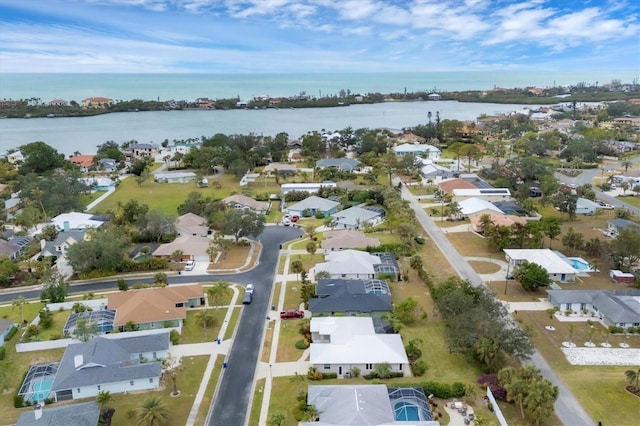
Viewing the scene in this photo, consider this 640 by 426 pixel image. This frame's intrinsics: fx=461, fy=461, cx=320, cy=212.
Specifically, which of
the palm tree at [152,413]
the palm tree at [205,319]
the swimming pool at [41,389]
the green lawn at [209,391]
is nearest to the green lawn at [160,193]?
the palm tree at [205,319]

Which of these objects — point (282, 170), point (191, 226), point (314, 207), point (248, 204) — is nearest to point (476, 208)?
point (314, 207)

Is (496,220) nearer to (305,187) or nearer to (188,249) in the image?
(305,187)

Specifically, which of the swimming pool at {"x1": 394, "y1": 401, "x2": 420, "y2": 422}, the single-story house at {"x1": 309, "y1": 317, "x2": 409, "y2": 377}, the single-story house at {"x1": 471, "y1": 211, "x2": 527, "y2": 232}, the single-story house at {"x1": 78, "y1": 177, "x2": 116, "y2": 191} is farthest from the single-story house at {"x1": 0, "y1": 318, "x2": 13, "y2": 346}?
the single-story house at {"x1": 471, "y1": 211, "x2": 527, "y2": 232}

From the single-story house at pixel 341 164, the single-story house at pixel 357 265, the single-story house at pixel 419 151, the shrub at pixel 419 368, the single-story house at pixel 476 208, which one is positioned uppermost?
the single-story house at pixel 419 151

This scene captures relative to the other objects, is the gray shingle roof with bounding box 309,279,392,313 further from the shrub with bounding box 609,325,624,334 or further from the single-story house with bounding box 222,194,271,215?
the single-story house with bounding box 222,194,271,215

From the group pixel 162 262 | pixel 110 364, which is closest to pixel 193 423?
pixel 110 364

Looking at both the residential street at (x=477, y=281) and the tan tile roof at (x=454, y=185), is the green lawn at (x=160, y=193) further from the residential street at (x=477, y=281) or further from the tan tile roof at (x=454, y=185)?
the tan tile roof at (x=454, y=185)

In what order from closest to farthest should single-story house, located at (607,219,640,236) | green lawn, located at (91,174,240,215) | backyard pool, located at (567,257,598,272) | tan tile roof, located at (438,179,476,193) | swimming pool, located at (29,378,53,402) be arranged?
swimming pool, located at (29,378,53,402)
backyard pool, located at (567,257,598,272)
single-story house, located at (607,219,640,236)
green lawn, located at (91,174,240,215)
tan tile roof, located at (438,179,476,193)
